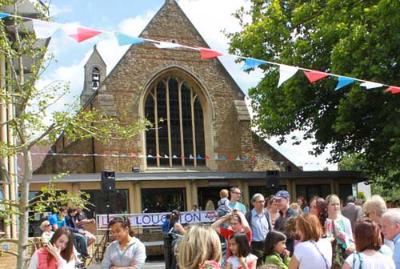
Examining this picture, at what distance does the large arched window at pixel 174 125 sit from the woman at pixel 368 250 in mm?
23265

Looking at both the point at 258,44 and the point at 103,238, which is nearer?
the point at 103,238

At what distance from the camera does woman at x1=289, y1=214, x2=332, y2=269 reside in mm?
4935

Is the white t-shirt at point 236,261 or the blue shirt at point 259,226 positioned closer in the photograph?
the white t-shirt at point 236,261

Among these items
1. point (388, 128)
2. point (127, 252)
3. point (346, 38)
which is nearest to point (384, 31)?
point (346, 38)

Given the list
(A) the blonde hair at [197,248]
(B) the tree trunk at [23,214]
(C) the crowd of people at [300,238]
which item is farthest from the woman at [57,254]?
(B) the tree trunk at [23,214]

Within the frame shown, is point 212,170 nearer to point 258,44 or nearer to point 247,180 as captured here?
point 247,180

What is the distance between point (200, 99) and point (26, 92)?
69.5 ft

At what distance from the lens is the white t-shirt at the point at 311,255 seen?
4934 millimetres

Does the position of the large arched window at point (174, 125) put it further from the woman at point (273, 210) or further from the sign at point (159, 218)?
the woman at point (273, 210)

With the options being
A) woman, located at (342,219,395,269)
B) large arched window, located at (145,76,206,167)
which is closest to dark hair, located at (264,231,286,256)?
woman, located at (342,219,395,269)

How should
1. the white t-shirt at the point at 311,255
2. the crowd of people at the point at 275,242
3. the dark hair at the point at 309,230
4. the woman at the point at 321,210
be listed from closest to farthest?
the crowd of people at the point at 275,242
the white t-shirt at the point at 311,255
the dark hair at the point at 309,230
the woman at the point at 321,210

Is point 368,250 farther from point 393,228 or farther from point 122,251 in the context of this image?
point 122,251

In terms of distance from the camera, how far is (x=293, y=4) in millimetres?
20969

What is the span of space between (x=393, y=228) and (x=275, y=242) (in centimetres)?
132
